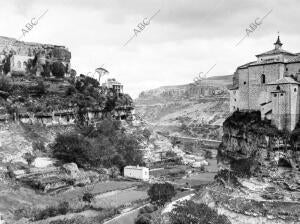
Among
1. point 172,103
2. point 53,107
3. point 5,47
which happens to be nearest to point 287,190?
point 53,107

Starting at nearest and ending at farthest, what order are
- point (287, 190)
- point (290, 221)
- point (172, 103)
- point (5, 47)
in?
1. point (290, 221)
2. point (287, 190)
3. point (5, 47)
4. point (172, 103)

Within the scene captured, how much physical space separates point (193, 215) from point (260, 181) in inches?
393

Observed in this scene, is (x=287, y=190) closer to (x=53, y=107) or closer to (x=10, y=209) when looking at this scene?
(x=10, y=209)

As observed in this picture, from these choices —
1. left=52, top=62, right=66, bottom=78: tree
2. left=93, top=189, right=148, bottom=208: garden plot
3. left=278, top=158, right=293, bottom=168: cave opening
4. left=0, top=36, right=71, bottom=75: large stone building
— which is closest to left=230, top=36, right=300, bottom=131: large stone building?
left=278, top=158, right=293, bottom=168: cave opening

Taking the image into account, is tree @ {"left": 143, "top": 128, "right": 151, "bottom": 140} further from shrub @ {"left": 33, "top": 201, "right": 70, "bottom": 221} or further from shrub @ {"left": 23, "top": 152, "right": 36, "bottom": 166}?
shrub @ {"left": 33, "top": 201, "right": 70, "bottom": 221}

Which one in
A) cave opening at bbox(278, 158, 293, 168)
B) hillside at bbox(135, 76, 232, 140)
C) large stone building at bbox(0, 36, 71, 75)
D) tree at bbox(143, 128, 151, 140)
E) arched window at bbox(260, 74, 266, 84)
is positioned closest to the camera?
cave opening at bbox(278, 158, 293, 168)

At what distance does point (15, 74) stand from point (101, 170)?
24.9 metres

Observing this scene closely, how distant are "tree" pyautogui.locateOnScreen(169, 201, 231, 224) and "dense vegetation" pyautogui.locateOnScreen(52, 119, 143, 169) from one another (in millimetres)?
23586

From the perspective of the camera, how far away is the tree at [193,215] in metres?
30.8

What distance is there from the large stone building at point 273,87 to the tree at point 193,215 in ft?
38.4

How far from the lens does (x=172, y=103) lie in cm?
18300

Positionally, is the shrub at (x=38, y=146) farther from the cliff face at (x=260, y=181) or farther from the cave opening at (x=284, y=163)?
the cave opening at (x=284, y=163)

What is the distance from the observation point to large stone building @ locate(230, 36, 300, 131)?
39.2 m

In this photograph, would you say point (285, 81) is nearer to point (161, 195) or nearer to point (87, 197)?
point (161, 195)
